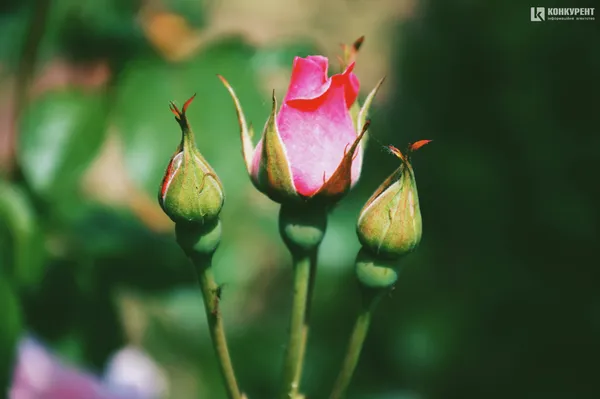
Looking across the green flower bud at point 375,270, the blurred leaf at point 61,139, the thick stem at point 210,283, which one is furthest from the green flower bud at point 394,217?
the blurred leaf at point 61,139

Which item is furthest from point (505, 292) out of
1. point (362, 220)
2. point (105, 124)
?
point (362, 220)

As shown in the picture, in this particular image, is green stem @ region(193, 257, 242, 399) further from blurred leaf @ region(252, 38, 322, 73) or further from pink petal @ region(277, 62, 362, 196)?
blurred leaf @ region(252, 38, 322, 73)

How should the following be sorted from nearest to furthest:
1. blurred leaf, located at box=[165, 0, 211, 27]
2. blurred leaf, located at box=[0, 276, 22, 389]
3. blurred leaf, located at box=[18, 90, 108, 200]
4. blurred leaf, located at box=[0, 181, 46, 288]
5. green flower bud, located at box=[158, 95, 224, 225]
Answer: green flower bud, located at box=[158, 95, 224, 225] → blurred leaf, located at box=[0, 276, 22, 389] → blurred leaf, located at box=[0, 181, 46, 288] → blurred leaf, located at box=[18, 90, 108, 200] → blurred leaf, located at box=[165, 0, 211, 27]

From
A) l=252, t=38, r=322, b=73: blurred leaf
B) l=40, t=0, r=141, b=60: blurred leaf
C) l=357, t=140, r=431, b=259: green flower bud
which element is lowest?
l=357, t=140, r=431, b=259: green flower bud

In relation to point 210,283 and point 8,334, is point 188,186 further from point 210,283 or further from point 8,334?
point 8,334

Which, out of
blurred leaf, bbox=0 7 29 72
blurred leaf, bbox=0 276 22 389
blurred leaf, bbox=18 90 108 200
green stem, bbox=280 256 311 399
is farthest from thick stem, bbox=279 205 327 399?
blurred leaf, bbox=0 7 29 72

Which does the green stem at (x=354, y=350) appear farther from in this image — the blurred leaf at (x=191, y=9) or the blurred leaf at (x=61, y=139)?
the blurred leaf at (x=191, y=9)

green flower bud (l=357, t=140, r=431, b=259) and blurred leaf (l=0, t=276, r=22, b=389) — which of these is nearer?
green flower bud (l=357, t=140, r=431, b=259)

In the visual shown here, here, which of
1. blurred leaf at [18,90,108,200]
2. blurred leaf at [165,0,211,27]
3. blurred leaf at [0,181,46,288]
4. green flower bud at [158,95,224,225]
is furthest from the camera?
blurred leaf at [165,0,211,27]

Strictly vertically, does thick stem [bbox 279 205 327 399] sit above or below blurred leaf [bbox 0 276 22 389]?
above
